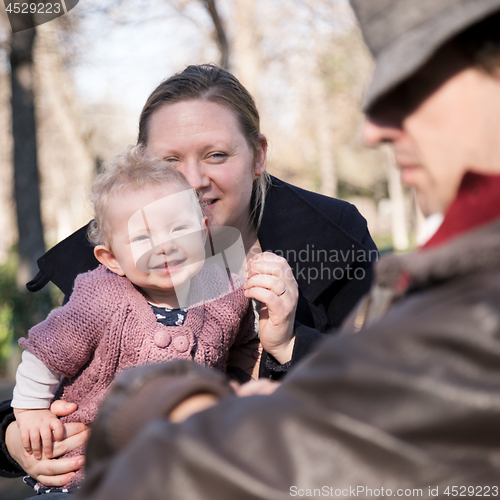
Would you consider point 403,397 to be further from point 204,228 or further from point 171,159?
point 171,159

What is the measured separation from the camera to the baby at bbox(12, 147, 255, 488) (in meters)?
2.04

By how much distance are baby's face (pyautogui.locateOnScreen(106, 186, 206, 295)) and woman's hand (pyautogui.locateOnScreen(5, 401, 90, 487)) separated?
1.84 ft

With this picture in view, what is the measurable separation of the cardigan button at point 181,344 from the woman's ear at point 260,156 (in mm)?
1066

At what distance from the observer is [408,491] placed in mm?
772

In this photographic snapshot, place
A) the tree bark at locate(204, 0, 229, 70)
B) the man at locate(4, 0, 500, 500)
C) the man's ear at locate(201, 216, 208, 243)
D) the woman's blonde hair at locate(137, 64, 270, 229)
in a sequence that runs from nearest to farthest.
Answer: the man at locate(4, 0, 500, 500) → the man's ear at locate(201, 216, 208, 243) → the woman's blonde hair at locate(137, 64, 270, 229) → the tree bark at locate(204, 0, 229, 70)

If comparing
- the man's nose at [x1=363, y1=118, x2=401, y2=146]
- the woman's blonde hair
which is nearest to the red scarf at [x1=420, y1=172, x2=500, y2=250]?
the man's nose at [x1=363, y1=118, x2=401, y2=146]

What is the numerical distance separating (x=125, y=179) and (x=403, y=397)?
172cm

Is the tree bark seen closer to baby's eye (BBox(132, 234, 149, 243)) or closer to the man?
baby's eye (BBox(132, 234, 149, 243))

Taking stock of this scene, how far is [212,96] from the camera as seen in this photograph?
2664mm

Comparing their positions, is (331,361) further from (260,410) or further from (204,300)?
(204,300)

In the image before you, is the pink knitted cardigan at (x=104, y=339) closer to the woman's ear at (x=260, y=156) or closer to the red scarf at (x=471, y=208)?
the woman's ear at (x=260, y=156)

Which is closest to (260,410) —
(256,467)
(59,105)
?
(256,467)

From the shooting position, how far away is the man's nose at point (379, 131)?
1051 millimetres

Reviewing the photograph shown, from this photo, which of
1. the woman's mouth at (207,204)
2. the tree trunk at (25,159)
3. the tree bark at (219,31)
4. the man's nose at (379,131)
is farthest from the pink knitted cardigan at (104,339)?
the tree bark at (219,31)
